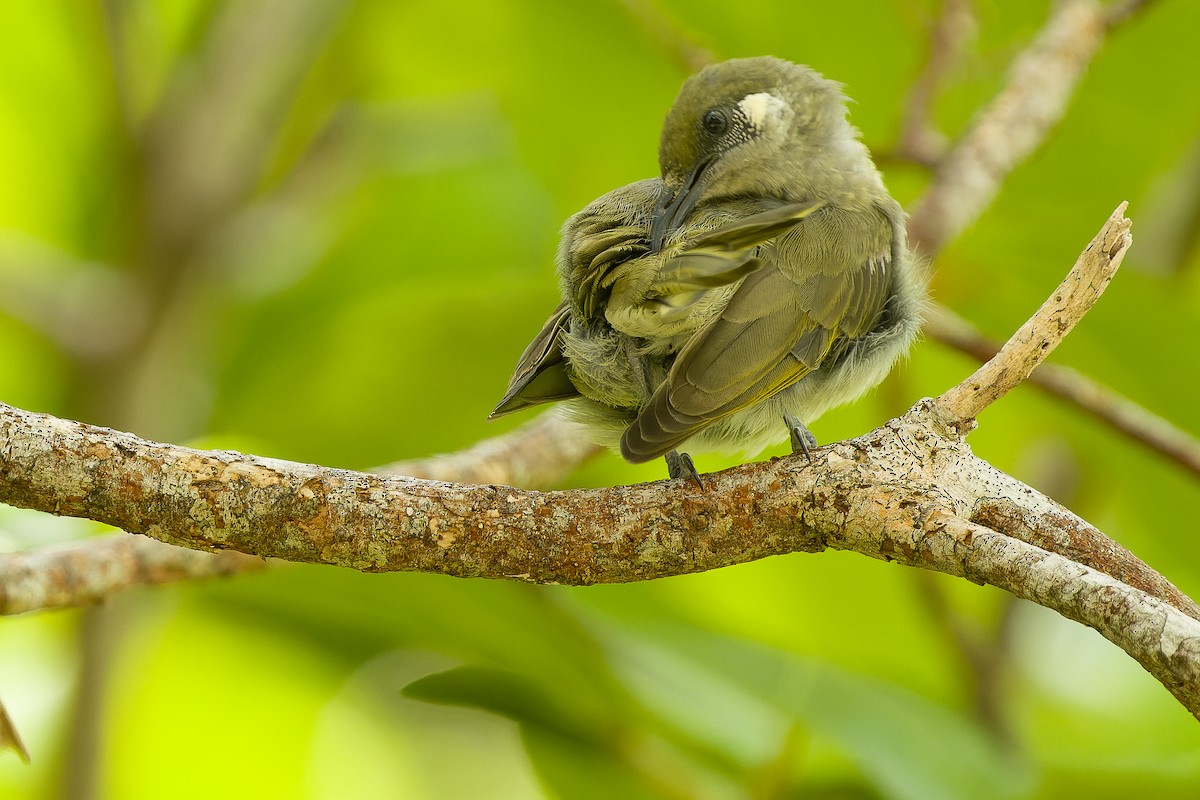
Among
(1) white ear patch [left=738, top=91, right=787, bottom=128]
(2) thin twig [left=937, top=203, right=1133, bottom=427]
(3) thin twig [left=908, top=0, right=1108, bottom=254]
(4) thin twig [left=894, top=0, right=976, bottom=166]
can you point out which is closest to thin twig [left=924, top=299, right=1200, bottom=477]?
(3) thin twig [left=908, top=0, right=1108, bottom=254]

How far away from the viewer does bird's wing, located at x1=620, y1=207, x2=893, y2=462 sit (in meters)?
2.17

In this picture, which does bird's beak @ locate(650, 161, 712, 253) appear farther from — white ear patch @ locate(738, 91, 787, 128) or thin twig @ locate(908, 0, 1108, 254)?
thin twig @ locate(908, 0, 1108, 254)

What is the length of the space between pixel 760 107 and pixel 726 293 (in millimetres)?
751

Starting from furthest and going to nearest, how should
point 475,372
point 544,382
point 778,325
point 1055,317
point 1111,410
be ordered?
point 475,372 → point 1111,410 → point 544,382 → point 778,325 → point 1055,317

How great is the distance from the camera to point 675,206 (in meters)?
2.61

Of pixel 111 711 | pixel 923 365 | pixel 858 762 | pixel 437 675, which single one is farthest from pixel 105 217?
pixel 858 762

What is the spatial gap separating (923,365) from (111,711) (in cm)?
280

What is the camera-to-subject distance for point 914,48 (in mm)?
4480

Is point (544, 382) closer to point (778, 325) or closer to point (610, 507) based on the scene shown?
point (778, 325)

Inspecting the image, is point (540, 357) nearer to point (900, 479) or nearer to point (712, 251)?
point (712, 251)

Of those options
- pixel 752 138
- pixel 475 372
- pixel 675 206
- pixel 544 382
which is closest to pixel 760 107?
pixel 752 138

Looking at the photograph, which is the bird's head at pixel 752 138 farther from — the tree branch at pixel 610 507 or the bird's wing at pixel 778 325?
the tree branch at pixel 610 507

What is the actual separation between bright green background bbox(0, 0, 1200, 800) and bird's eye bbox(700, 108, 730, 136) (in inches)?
39.7

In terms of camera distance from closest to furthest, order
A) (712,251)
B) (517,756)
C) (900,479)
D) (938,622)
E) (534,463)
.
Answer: (900,479)
(712,251)
(534,463)
(938,622)
(517,756)
